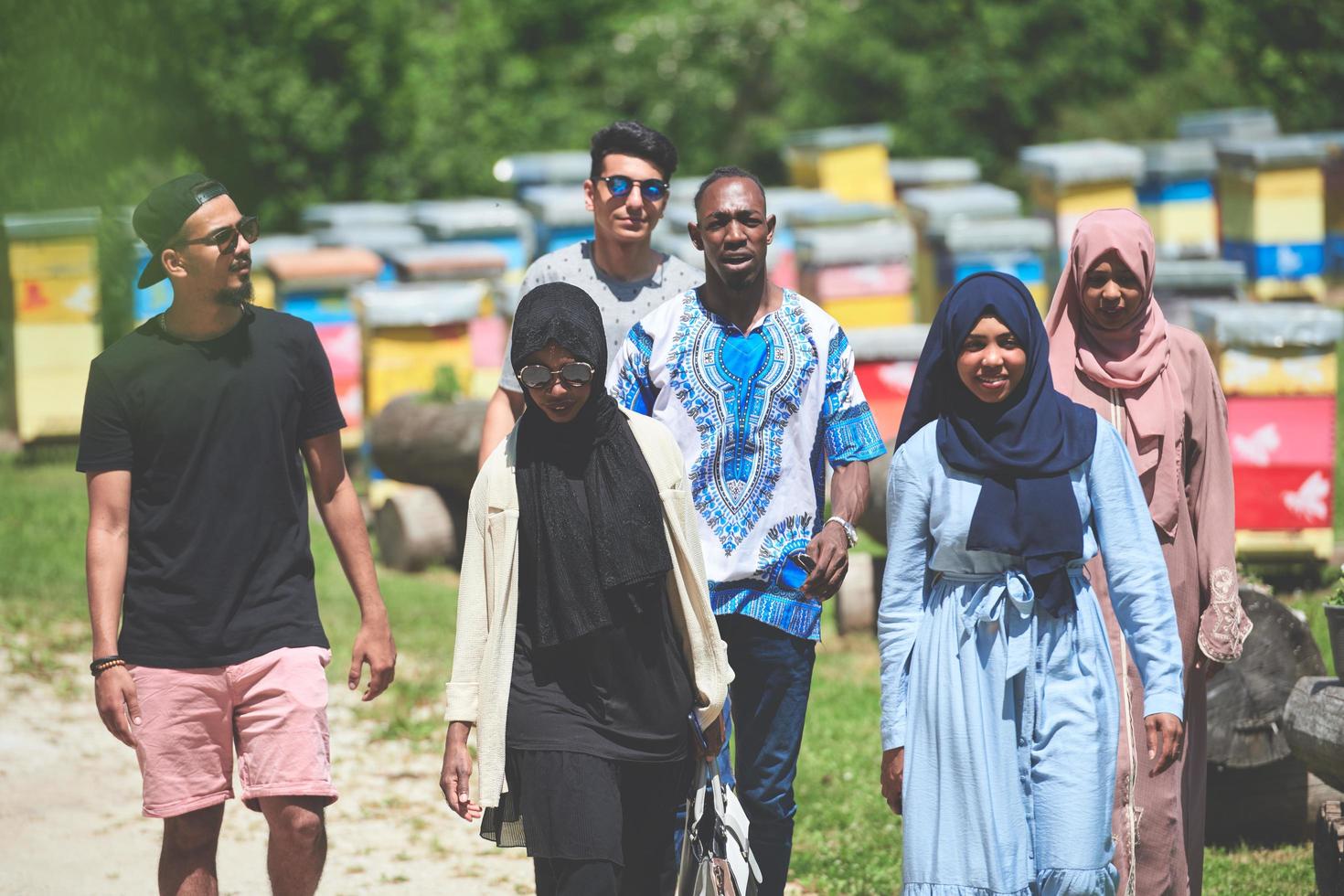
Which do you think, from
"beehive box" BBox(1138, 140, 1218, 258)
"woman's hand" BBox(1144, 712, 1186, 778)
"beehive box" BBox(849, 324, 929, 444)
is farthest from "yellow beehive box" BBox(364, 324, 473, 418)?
"woman's hand" BBox(1144, 712, 1186, 778)

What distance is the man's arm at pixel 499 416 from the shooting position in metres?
4.87

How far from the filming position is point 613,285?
5.14 m

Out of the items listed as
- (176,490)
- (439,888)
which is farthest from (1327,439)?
(176,490)

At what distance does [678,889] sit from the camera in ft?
13.4

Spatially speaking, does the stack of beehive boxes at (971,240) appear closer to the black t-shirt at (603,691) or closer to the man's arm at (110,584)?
the black t-shirt at (603,691)

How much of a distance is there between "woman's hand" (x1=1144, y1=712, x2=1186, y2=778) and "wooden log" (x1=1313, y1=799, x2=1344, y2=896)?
1408mm

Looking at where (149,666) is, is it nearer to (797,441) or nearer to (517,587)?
(517,587)

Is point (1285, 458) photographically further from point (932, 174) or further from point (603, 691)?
point (932, 174)

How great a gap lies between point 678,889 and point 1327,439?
5.70 m

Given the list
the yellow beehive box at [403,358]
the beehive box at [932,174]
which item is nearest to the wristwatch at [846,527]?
the yellow beehive box at [403,358]

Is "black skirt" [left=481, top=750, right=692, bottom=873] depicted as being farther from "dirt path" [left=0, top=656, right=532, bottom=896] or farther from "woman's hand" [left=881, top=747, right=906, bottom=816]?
"dirt path" [left=0, top=656, right=532, bottom=896]

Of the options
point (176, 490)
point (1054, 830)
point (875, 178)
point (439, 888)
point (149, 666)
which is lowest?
point (439, 888)

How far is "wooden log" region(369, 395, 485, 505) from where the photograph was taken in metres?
11.1

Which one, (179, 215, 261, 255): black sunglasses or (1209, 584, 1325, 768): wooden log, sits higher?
(179, 215, 261, 255): black sunglasses
